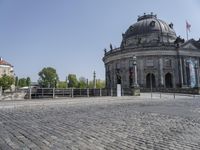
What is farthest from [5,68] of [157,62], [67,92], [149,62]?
[67,92]

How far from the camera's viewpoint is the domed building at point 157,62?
5850cm

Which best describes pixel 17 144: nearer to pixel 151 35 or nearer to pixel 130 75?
pixel 130 75

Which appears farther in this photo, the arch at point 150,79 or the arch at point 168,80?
the arch at point 168,80

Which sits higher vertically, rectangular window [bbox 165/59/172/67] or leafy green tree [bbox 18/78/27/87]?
rectangular window [bbox 165/59/172/67]

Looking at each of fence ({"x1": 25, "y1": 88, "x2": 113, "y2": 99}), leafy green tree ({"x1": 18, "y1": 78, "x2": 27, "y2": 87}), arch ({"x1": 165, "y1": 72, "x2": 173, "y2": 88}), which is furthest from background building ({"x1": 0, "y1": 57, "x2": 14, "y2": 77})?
arch ({"x1": 165, "y1": 72, "x2": 173, "y2": 88})

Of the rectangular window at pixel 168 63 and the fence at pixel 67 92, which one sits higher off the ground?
the rectangular window at pixel 168 63

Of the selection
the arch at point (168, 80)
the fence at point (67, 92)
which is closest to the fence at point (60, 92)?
the fence at point (67, 92)

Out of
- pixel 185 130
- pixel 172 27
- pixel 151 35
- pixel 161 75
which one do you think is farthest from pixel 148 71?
pixel 185 130

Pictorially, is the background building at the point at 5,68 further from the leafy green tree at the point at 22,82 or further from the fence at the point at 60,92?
the fence at the point at 60,92

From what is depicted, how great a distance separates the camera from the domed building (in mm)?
58500

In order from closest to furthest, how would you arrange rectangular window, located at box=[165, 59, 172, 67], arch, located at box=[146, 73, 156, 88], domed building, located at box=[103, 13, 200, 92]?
domed building, located at box=[103, 13, 200, 92]
arch, located at box=[146, 73, 156, 88]
rectangular window, located at box=[165, 59, 172, 67]

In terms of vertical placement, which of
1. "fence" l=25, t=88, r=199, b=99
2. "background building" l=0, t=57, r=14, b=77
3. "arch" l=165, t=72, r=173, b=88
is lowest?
"fence" l=25, t=88, r=199, b=99

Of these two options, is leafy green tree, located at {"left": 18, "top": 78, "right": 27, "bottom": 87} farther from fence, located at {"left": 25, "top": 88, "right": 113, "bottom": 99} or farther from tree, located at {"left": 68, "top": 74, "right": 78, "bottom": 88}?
fence, located at {"left": 25, "top": 88, "right": 113, "bottom": 99}

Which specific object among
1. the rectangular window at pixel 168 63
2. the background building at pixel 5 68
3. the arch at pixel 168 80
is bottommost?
the arch at pixel 168 80
